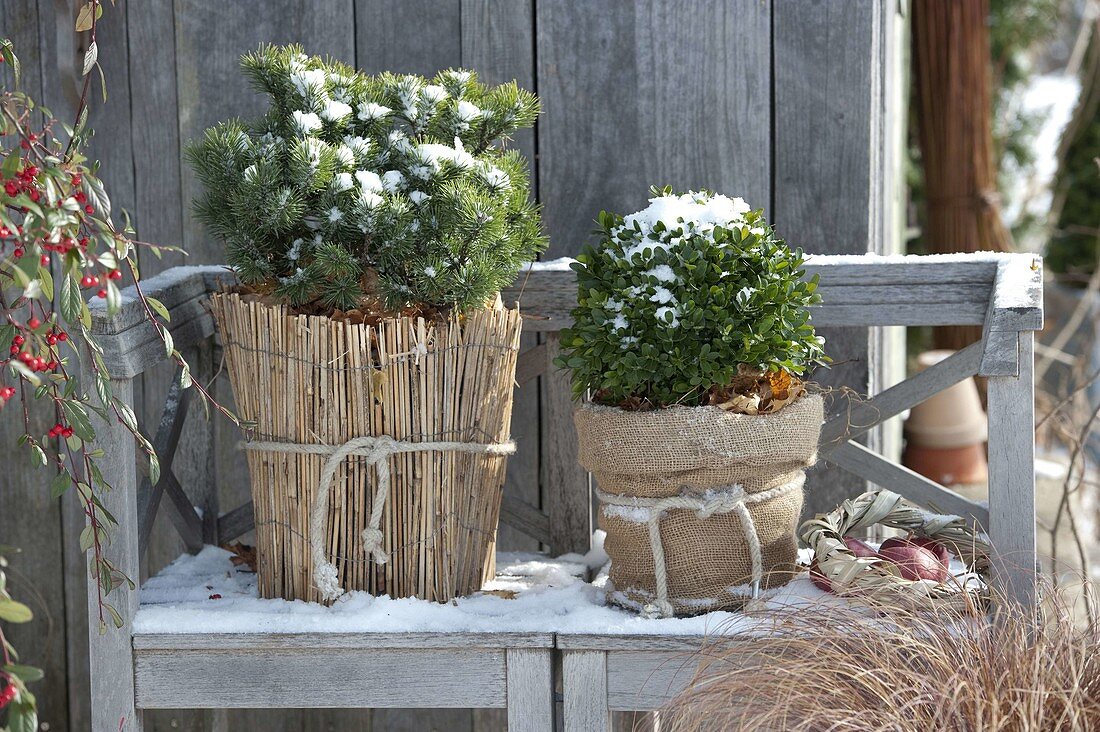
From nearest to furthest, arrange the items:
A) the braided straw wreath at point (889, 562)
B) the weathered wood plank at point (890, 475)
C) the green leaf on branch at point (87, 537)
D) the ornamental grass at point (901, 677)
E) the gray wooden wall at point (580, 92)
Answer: the ornamental grass at point (901, 677) < the green leaf on branch at point (87, 537) < the braided straw wreath at point (889, 562) < the weathered wood plank at point (890, 475) < the gray wooden wall at point (580, 92)

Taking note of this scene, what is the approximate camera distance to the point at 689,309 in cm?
181

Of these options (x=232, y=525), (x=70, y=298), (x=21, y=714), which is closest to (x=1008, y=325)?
(x=70, y=298)

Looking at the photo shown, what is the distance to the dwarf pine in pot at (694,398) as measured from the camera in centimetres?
182

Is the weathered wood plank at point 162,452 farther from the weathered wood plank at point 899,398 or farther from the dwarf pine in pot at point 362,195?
the weathered wood plank at point 899,398

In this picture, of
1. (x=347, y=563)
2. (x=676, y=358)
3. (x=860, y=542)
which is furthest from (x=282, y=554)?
(x=860, y=542)

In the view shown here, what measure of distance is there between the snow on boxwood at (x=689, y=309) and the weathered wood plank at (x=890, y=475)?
46cm

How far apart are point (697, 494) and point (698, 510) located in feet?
0.08

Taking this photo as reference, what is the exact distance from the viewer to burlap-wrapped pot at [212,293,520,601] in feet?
6.18

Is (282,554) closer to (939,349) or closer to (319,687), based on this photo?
(319,687)

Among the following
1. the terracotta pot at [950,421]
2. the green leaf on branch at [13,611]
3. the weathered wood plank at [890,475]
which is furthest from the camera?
the terracotta pot at [950,421]

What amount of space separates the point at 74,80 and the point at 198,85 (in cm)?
27

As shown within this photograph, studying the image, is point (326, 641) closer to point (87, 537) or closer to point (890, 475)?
point (87, 537)

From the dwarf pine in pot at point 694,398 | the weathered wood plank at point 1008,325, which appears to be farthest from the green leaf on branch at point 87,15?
the weathered wood plank at point 1008,325

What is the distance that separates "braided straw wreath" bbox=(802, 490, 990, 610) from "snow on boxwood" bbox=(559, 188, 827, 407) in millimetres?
333
